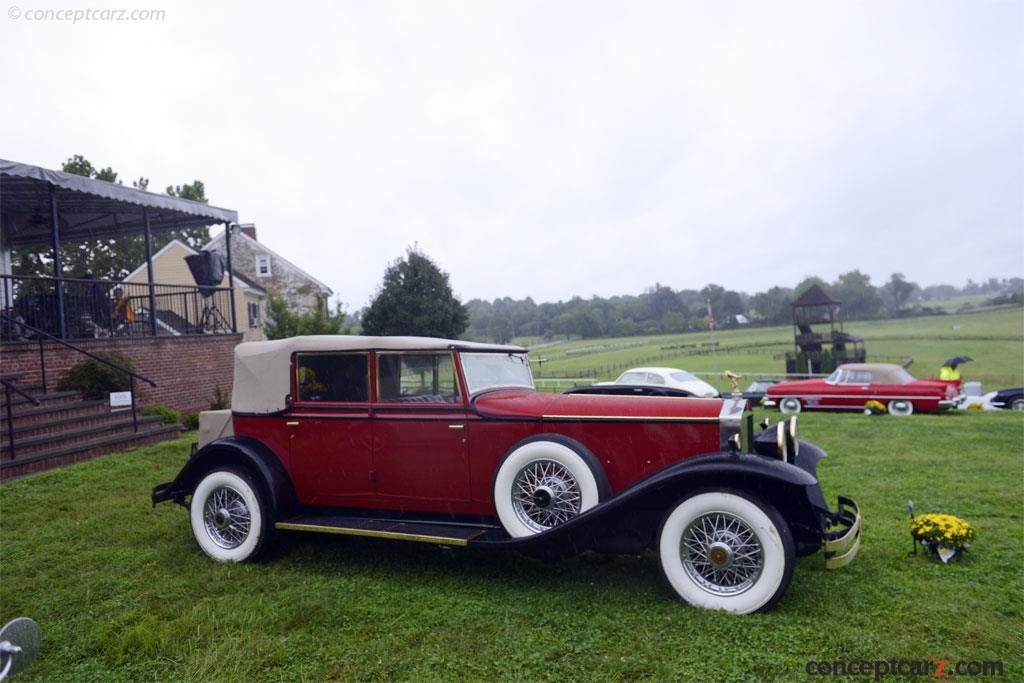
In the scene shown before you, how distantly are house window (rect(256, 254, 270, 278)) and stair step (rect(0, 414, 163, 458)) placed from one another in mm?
22037

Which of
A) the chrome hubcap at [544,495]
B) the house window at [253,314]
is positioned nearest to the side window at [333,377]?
the chrome hubcap at [544,495]

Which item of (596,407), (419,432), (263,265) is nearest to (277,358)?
(419,432)

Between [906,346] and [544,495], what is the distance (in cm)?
2456

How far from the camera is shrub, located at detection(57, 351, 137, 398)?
945 centimetres

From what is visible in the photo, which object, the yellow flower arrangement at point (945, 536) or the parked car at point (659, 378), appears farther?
the parked car at point (659, 378)

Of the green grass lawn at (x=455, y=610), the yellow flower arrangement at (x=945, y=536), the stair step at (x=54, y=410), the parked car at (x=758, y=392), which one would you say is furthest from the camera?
the parked car at (x=758, y=392)

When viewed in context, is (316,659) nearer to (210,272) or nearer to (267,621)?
(267,621)

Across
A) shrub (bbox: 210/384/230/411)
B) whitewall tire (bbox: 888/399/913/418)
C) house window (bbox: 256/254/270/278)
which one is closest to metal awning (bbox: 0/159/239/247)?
shrub (bbox: 210/384/230/411)

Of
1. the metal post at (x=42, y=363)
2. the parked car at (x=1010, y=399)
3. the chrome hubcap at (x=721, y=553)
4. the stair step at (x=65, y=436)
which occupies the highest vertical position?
the metal post at (x=42, y=363)

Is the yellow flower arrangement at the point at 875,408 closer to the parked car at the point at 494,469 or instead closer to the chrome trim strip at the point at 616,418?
the parked car at the point at 494,469

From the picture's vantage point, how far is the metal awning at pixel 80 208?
10.1 metres

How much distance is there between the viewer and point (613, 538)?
405cm

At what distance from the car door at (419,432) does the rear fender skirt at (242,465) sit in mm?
783

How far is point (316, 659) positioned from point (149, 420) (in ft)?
25.8
